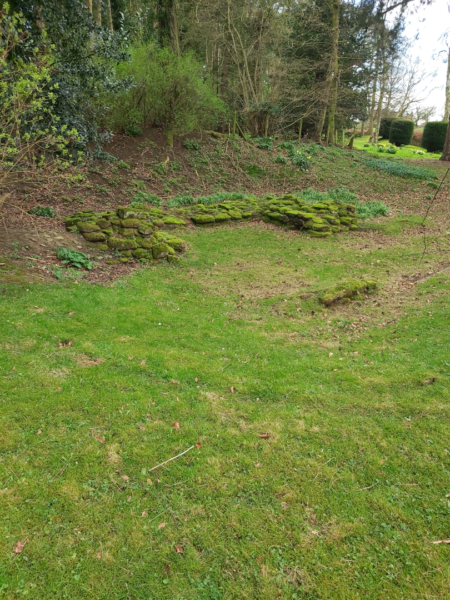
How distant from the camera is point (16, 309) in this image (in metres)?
5.63

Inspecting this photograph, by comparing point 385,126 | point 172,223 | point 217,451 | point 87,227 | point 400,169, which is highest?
point 385,126

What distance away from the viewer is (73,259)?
26.1 ft

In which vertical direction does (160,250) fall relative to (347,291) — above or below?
above

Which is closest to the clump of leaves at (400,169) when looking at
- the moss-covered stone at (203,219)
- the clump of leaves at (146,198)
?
the moss-covered stone at (203,219)

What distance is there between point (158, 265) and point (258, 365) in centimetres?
485

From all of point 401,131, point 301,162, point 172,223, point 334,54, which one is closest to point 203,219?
point 172,223

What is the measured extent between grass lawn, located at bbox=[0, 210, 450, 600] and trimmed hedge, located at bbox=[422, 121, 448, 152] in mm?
28181

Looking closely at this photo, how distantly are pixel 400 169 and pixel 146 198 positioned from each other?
43.4ft

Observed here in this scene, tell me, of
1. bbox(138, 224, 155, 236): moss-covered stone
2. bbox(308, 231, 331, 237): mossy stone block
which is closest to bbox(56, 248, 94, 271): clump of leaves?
bbox(138, 224, 155, 236): moss-covered stone

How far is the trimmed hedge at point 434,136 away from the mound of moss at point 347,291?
27010 millimetres

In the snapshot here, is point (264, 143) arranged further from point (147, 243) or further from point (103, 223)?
point (103, 223)

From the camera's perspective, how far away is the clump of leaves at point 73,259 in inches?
311

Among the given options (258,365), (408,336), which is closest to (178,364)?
(258,365)

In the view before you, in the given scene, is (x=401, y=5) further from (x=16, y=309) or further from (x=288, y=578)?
(x=16, y=309)
